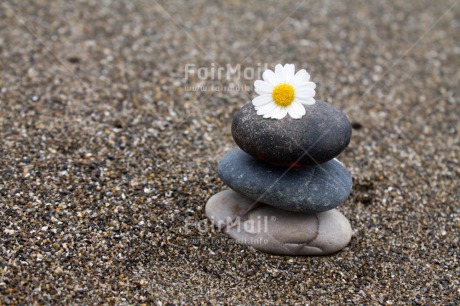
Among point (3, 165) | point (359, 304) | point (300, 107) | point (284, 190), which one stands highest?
point (300, 107)

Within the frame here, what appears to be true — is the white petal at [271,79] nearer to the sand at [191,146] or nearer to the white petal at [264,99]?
the white petal at [264,99]

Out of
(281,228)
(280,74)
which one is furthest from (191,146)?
(280,74)

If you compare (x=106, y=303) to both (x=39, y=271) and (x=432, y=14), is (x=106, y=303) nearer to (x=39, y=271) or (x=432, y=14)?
(x=39, y=271)

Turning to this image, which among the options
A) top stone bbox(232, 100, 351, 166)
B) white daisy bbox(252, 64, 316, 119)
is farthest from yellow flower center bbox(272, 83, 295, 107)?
top stone bbox(232, 100, 351, 166)

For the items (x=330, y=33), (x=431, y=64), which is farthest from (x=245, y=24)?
(x=431, y=64)

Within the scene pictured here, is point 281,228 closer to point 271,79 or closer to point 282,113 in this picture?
point 282,113

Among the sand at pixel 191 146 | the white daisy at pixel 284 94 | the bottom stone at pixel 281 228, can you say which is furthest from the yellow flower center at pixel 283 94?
the sand at pixel 191 146

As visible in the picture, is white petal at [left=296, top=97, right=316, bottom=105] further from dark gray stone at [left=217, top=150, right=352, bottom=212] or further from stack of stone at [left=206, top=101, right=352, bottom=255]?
dark gray stone at [left=217, top=150, right=352, bottom=212]
